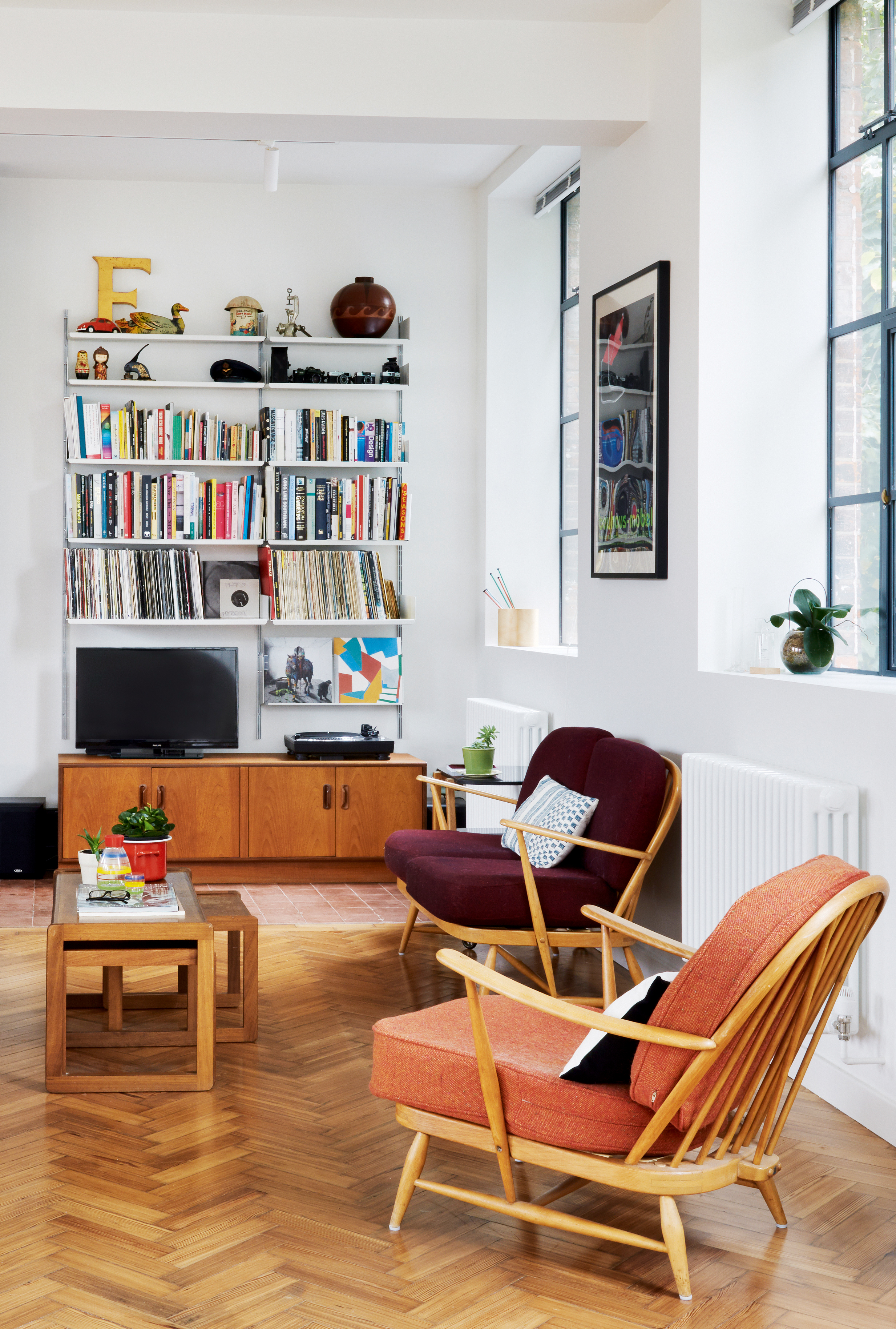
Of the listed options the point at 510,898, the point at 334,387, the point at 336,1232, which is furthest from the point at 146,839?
the point at 334,387

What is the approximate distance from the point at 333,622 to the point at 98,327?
1.94 metres

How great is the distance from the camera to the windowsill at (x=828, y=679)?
3422 mm

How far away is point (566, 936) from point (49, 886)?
323 cm

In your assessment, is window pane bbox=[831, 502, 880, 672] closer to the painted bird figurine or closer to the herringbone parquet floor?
the herringbone parquet floor

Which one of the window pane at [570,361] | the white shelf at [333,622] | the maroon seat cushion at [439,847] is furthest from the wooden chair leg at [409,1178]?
the window pane at [570,361]

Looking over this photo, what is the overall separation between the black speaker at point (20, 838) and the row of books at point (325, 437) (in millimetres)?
2167

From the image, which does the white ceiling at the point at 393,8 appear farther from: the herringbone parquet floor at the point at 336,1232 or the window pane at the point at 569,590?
the herringbone parquet floor at the point at 336,1232

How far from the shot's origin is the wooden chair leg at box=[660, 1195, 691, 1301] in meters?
2.47

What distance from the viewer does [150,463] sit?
6629 millimetres

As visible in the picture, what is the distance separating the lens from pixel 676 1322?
239 cm

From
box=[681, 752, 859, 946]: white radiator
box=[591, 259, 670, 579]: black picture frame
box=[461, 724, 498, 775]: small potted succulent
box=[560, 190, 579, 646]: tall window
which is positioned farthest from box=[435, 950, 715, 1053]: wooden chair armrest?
box=[560, 190, 579, 646]: tall window

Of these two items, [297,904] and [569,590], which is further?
[569,590]

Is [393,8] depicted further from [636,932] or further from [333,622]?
[636,932]

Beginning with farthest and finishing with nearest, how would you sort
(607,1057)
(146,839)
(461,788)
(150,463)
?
(150,463) < (461,788) < (146,839) < (607,1057)
